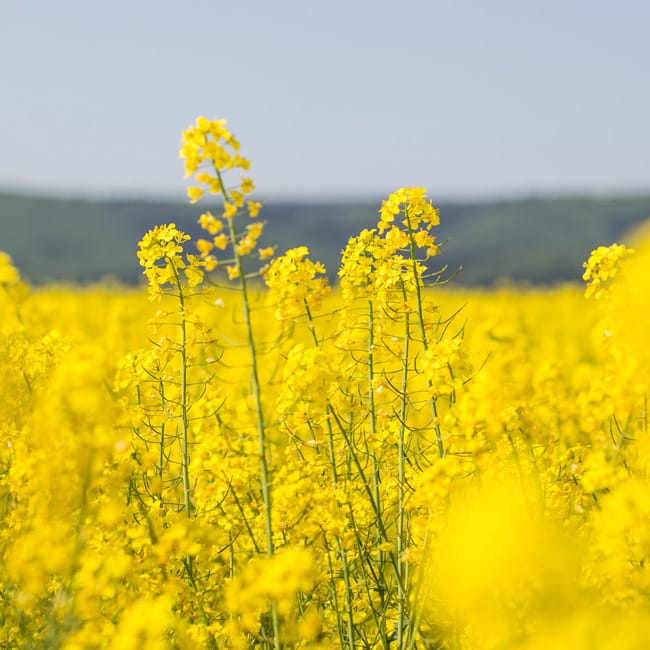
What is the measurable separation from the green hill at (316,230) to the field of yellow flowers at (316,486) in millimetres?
66842

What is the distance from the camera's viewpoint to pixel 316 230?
100 meters

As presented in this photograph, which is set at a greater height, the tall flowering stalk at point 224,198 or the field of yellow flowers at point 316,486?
the tall flowering stalk at point 224,198

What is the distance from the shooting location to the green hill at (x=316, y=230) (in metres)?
77.6

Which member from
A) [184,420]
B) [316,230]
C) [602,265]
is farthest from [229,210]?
[316,230]

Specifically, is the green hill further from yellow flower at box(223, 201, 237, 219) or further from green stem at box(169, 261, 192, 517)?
yellow flower at box(223, 201, 237, 219)

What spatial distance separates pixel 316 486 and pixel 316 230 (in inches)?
3868

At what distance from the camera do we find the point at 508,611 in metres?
2.30

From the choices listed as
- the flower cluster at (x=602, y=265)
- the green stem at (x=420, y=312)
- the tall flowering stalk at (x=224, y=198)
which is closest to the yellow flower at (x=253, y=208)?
the tall flowering stalk at (x=224, y=198)

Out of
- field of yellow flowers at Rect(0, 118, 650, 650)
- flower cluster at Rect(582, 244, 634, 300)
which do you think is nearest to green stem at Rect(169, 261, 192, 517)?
field of yellow flowers at Rect(0, 118, 650, 650)

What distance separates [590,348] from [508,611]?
444 inches

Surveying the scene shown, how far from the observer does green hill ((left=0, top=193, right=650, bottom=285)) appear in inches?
3054

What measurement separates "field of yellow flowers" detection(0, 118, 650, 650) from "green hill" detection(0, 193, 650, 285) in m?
66.8

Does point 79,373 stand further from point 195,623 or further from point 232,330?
point 232,330

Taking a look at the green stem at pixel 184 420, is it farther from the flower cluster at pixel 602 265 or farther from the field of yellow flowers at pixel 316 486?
the flower cluster at pixel 602 265
